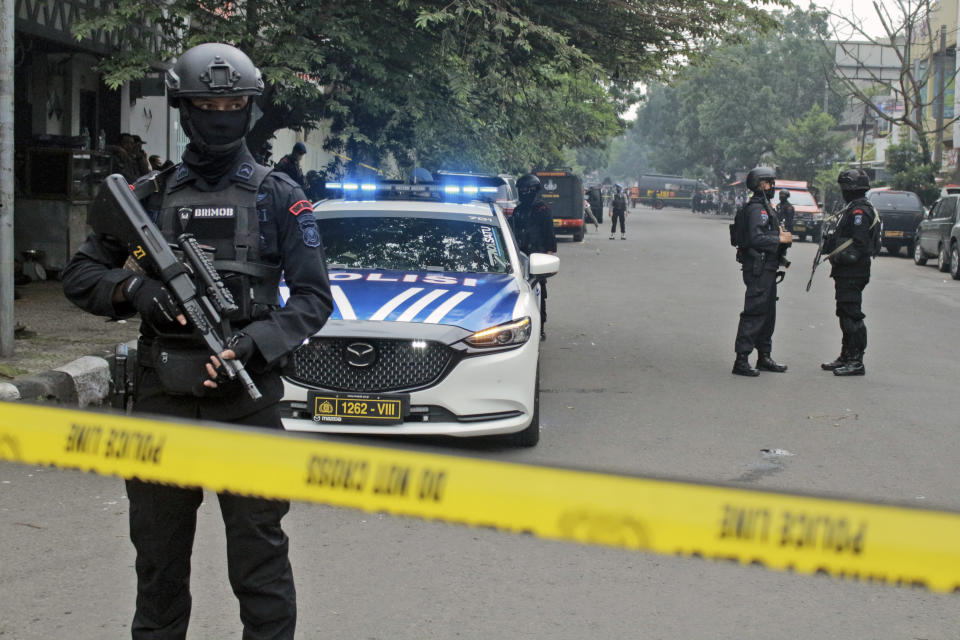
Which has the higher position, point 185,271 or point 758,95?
point 758,95

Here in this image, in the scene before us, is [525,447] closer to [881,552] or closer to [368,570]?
[368,570]

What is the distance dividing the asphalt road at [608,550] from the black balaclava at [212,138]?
0.93 m

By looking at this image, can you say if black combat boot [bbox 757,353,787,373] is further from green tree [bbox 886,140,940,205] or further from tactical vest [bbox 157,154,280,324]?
green tree [bbox 886,140,940,205]

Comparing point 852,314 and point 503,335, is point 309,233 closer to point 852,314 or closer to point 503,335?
point 503,335

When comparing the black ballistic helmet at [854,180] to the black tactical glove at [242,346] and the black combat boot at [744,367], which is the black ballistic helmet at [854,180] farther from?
the black tactical glove at [242,346]

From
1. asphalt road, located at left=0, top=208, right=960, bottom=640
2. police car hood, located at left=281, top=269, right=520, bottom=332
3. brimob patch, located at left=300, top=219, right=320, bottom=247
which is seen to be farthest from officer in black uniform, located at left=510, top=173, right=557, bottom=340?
brimob patch, located at left=300, top=219, right=320, bottom=247

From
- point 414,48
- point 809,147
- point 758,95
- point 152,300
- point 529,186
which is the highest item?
point 758,95

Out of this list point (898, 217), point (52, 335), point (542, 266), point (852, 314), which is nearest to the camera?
point (542, 266)

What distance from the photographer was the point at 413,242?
26.5ft

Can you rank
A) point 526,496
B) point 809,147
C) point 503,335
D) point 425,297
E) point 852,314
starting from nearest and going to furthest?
point 526,496 < point 503,335 < point 425,297 < point 852,314 < point 809,147

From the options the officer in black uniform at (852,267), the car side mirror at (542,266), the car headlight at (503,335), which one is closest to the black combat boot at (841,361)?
the officer in black uniform at (852,267)

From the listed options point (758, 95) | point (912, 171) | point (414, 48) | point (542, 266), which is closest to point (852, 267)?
point (542, 266)

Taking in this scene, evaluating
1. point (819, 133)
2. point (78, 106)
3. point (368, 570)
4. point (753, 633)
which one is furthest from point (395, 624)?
point (819, 133)

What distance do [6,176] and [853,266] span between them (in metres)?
7.10
